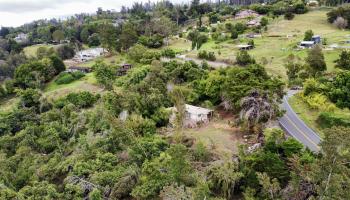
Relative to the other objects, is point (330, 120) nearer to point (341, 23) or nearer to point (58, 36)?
point (341, 23)

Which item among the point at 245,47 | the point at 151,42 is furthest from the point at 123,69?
the point at 245,47

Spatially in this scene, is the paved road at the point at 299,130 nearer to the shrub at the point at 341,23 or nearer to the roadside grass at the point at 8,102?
the roadside grass at the point at 8,102

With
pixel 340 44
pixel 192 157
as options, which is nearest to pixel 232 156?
pixel 192 157

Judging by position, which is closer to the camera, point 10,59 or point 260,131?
point 260,131

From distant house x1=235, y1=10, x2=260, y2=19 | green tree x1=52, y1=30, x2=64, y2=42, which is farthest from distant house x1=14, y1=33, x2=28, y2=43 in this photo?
distant house x1=235, y1=10, x2=260, y2=19

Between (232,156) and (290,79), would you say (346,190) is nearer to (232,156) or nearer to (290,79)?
(232,156)

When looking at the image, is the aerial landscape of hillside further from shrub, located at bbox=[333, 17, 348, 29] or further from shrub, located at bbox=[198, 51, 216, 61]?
shrub, located at bbox=[333, 17, 348, 29]
